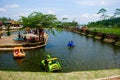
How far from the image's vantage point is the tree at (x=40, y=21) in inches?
1844

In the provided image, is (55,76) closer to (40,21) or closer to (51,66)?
(51,66)

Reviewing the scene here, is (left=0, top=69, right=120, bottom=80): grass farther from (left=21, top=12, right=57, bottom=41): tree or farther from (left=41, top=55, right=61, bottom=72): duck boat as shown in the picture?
(left=21, top=12, right=57, bottom=41): tree

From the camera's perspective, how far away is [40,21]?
155 feet

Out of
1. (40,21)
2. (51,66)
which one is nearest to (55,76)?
(51,66)

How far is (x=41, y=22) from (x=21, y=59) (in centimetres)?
1824

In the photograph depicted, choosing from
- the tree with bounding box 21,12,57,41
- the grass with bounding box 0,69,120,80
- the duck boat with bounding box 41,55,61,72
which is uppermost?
the tree with bounding box 21,12,57,41

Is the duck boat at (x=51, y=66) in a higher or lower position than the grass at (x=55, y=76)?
lower

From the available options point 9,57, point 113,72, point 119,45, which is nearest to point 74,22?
point 119,45

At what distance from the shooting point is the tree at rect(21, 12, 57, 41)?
46.8m

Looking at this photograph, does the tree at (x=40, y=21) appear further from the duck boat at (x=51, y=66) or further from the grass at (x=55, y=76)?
the grass at (x=55, y=76)

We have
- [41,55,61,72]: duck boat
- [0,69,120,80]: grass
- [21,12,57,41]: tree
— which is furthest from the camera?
[21,12,57,41]: tree

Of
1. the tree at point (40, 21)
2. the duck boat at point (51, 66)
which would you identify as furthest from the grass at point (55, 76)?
the tree at point (40, 21)

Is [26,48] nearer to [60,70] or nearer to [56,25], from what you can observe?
[56,25]

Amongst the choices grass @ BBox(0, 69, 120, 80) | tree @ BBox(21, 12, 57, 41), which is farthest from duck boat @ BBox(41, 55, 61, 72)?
tree @ BBox(21, 12, 57, 41)
